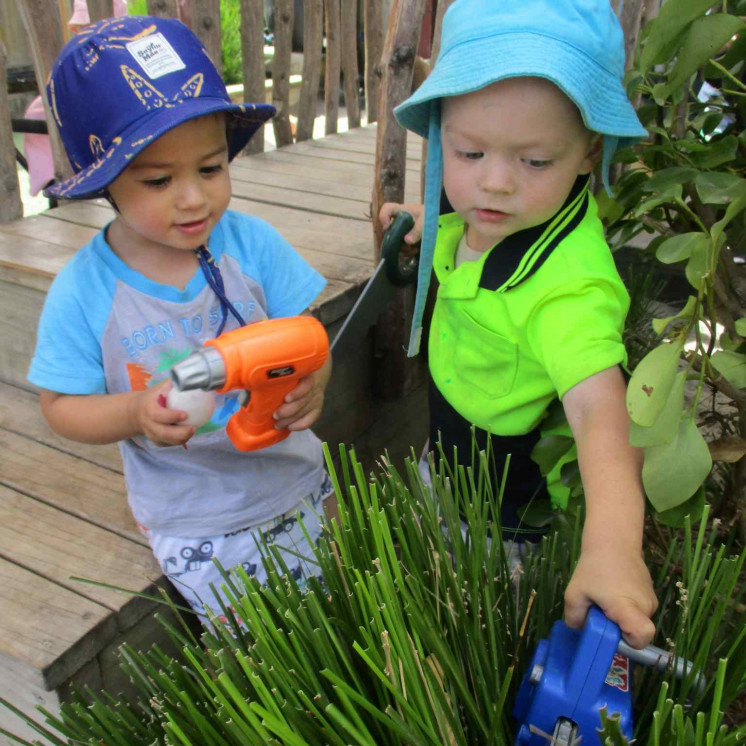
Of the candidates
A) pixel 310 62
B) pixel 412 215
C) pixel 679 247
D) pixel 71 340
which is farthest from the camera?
pixel 310 62

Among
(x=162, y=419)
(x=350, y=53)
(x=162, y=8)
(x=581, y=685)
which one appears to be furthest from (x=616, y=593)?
(x=350, y=53)

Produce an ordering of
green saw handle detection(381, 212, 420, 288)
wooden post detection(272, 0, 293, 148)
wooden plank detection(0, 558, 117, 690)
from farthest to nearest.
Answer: wooden post detection(272, 0, 293, 148) < green saw handle detection(381, 212, 420, 288) < wooden plank detection(0, 558, 117, 690)

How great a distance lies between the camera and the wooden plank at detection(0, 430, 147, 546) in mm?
1480

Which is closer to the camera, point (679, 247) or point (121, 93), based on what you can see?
point (679, 247)

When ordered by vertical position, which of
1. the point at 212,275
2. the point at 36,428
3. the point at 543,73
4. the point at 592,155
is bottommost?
the point at 36,428

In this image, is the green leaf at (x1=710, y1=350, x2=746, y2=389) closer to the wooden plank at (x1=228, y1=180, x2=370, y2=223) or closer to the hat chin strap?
the hat chin strap

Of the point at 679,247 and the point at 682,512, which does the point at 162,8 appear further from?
the point at 682,512

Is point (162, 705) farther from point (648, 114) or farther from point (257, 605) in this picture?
point (648, 114)

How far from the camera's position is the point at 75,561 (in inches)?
53.6

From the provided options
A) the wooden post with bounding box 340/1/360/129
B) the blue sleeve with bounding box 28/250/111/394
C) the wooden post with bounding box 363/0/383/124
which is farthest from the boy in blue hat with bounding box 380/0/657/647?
the wooden post with bounding box 340/1/360/129

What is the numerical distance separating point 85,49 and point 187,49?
0.50ft

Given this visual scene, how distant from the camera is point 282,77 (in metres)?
3.11

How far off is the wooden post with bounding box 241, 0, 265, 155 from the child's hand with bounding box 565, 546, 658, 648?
238 centimetres

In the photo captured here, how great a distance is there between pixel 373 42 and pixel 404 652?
3.01 meters
